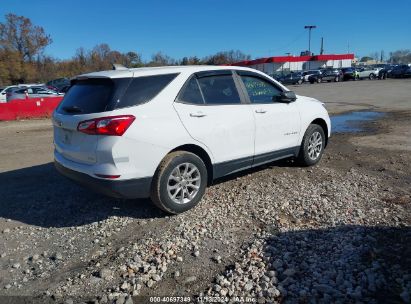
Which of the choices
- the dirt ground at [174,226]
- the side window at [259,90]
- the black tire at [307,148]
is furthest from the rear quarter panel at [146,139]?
the black tire at [307,148]

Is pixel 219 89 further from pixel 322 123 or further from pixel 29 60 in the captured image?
pixel 29 60

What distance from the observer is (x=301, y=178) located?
19.1 feet

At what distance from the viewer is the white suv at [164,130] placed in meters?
4.01

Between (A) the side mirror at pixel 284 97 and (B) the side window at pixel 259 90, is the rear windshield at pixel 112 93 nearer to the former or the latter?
(B) the side window at pixel 259 90

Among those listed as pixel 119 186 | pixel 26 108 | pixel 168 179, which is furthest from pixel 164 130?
pixel 26 108

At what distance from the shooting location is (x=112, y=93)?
160 inches

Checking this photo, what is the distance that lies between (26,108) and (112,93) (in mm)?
13659

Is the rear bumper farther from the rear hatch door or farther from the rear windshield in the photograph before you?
the rear windshield

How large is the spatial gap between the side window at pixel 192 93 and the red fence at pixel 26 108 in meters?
13.5

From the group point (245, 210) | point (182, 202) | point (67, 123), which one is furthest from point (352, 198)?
point (67, 123)

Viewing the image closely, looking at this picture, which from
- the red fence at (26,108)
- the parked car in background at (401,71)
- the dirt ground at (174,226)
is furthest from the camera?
the parked car in background at (401,71)

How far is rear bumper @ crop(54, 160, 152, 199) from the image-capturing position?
4039 millimetres

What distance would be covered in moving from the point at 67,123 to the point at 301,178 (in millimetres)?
3546

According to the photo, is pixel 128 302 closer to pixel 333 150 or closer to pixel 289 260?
pixel 289 260
